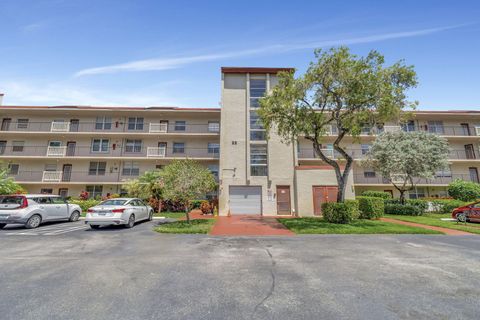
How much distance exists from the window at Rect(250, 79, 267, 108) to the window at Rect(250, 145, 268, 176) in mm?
4154

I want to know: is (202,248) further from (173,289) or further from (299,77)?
(299,77)

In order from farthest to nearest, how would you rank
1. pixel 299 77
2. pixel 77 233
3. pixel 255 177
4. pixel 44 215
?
pixel 255 177
pixel 299 77
pixel 44 215
pixel 77 233

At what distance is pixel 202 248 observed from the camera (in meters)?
7.20

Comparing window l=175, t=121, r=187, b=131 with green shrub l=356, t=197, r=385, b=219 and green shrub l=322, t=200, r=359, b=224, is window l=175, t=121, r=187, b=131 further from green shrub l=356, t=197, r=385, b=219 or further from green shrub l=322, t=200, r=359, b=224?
green shrub l=356, t=197, r=385, b=219

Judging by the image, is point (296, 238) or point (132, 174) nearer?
point (296, 238)

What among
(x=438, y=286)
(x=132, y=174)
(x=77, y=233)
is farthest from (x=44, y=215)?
(x=438, y=286)

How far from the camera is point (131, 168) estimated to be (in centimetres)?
2361

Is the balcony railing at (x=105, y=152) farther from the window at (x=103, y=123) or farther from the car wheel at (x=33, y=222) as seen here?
the car wheel at (x=33, y=222)

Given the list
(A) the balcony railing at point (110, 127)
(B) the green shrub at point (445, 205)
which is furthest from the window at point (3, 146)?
(B) the green shrub at point (445, 205)

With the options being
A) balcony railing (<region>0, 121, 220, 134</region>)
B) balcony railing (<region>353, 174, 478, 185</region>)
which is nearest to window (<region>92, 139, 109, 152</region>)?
balcony railing (<region>0, 121, 220, 134</region>)

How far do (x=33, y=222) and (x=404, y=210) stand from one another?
25.8m

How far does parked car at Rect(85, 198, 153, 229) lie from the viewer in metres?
10.6

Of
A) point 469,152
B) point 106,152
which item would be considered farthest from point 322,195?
point 106,152

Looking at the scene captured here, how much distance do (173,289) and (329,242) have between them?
6326 mm
